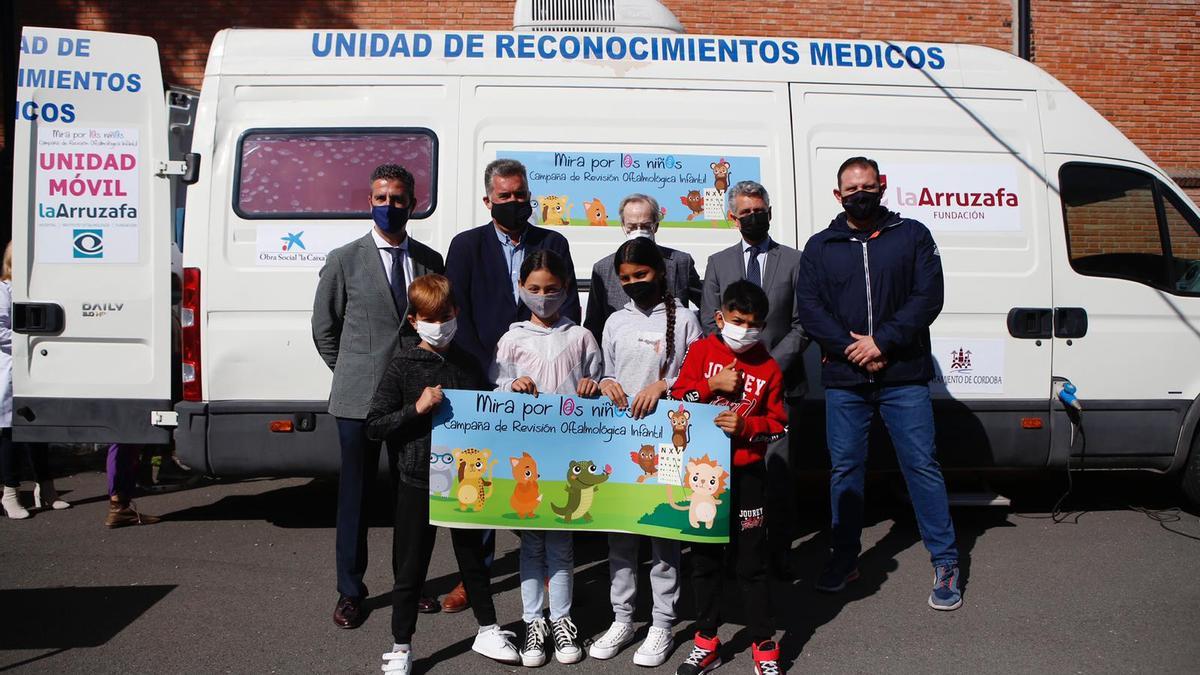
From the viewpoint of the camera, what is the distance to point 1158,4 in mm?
10859

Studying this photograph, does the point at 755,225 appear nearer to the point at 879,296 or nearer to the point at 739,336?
the point at 879,296

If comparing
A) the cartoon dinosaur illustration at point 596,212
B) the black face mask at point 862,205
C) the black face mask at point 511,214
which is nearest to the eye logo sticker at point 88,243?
the black face mask at point 511,214

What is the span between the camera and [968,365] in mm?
5609

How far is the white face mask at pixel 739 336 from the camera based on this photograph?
12.0ft

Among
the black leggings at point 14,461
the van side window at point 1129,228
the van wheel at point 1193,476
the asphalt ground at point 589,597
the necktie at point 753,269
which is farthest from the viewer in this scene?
the black leggings at point 14,461

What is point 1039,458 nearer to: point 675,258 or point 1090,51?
point 675,258

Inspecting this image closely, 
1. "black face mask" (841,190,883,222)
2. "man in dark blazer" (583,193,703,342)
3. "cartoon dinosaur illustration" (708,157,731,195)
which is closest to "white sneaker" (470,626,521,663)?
"man in dark blazer" (583,193,703,342)

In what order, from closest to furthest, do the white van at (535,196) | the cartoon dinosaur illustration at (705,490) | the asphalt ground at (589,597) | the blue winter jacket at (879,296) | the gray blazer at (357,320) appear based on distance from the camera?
the cartoon dinosaur illustration at (705,490), the asphalt ground at (589,597), the gray blazer at (357,320), the blue winter jacket at (879,296), the white van at (535,196)

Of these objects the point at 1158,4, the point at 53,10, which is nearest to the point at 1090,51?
the point at 1158,4

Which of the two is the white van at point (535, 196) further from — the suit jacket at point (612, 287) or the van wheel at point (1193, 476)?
the suit jacket at point (612, 287)

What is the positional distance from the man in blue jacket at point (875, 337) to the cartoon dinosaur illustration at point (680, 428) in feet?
3.61

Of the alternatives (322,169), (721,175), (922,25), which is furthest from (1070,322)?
(922,25)

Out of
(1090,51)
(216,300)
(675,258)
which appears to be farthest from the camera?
(1090,51)

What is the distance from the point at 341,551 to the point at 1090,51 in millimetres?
9984
